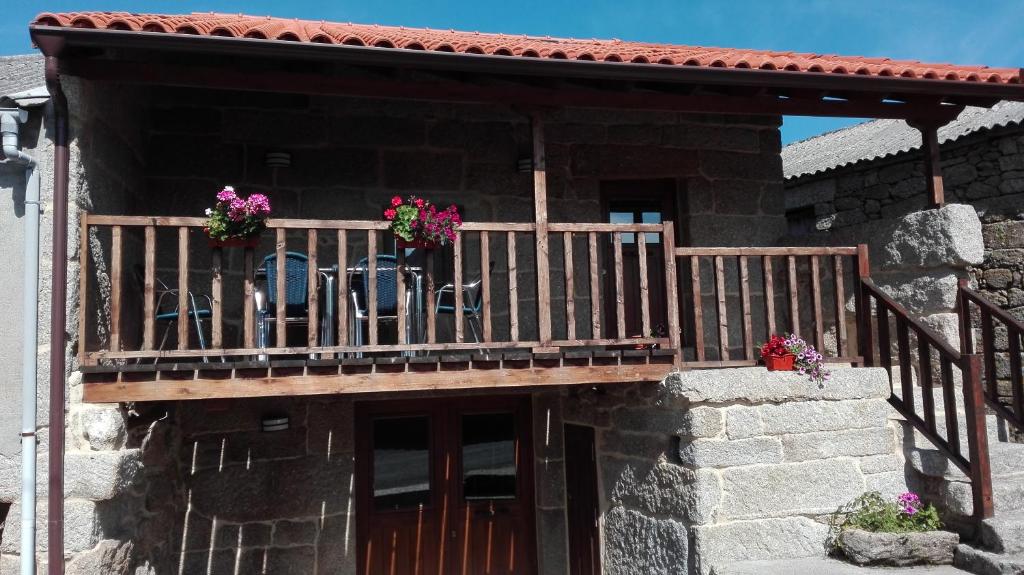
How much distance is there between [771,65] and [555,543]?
13.6 feet

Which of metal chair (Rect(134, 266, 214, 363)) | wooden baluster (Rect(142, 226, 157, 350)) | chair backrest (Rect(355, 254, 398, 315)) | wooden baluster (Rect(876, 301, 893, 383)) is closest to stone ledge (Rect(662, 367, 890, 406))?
wooden baluster (Rect(876, 301, 893, 383))

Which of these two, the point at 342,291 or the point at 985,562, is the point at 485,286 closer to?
the point at 342,291

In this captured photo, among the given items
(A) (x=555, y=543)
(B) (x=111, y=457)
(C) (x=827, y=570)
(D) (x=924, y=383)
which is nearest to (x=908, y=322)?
(D) (x=924, y=383)

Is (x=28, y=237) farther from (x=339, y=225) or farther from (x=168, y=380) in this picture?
(x=339, y=225)

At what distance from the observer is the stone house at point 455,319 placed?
4676 mm

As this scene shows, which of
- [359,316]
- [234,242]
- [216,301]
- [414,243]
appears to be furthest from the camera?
[359,316]

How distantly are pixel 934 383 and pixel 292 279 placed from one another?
476 cm

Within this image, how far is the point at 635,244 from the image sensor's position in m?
7.38

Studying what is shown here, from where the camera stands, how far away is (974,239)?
232 inches

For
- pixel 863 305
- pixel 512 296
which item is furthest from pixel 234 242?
pixel 863 305

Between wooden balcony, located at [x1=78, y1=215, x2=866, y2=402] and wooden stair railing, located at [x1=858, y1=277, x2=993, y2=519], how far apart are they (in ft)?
0.93

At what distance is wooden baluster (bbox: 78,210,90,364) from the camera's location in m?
4.44

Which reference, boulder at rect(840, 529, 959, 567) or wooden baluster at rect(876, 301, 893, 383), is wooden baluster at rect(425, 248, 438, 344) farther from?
wooden baluster at rect(876, 301, 893, 383)

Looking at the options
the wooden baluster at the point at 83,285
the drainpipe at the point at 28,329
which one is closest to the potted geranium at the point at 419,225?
the wooden baluster at the point at 83,285
